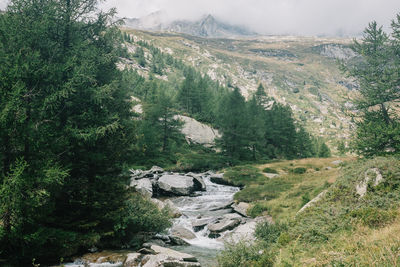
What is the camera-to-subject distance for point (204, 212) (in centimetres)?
2161

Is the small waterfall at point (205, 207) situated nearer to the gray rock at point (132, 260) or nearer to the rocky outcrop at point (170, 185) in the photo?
the rocky outcrop at point (170, 185)

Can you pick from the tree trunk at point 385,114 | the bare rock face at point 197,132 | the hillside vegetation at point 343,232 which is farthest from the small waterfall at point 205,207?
the bare rock face at point 197,132

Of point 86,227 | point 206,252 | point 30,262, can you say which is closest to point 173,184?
point 206,252

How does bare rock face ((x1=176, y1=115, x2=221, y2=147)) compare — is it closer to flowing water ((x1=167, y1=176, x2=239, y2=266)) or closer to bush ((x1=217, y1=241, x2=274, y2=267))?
flowing water ((x1=167, y1=176, x2=239, y2=266))

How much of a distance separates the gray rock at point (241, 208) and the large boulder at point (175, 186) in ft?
18.6

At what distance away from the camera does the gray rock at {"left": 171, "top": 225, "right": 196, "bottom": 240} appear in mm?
16281

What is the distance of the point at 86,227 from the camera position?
1120 cm

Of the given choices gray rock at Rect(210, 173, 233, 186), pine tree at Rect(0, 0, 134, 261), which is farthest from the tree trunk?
pine tree at Rect(0, 0, 134, 261)

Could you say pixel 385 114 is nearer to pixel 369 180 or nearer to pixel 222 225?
pixel 369 180

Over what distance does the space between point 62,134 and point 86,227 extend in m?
4.12

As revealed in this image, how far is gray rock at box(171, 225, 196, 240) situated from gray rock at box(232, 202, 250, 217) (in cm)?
547

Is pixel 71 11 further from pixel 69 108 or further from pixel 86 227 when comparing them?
pixel 86 227

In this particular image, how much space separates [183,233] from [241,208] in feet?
23.2

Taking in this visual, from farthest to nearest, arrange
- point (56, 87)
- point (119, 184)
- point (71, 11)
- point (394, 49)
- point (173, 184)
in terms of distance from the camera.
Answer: point (173, 184) < point (394, 49) < point (71, 11) < point (119, 184) < point (56, 87)
